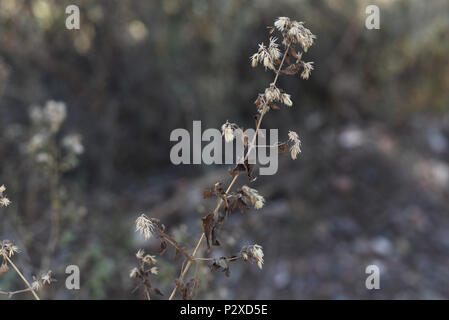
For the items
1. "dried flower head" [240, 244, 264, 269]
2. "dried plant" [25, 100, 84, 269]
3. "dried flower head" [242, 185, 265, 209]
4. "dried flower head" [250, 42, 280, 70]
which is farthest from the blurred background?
"dried flower head" [250, 42, 280, 70]

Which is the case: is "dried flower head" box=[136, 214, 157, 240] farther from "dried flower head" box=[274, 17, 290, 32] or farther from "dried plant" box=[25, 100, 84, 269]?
"dried plant" box=[25, 100, 84, 269]

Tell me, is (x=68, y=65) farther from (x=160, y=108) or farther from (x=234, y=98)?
(x=234, y=98)

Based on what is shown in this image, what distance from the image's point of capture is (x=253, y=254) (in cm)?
144

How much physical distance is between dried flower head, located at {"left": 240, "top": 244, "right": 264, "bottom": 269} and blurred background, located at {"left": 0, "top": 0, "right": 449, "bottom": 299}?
5.54ft

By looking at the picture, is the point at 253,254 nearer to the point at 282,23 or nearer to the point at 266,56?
the point at 266,56

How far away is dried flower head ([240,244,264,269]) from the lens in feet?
4.66

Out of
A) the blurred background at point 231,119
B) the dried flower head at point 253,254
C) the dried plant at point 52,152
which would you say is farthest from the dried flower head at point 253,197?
the blurred background at point 231,119

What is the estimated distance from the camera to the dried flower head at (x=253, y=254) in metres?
1.42

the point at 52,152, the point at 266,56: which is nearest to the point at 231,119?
the point at 52,152

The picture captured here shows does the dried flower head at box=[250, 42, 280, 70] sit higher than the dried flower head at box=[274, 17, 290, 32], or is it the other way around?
the dried flower head at box=[274, 17, 290, 32]

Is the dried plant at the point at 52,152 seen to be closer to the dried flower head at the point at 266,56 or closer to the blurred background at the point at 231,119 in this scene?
the blurred background at the point at 231,119

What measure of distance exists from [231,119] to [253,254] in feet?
9.29

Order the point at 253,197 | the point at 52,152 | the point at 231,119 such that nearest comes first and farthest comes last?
the point at 253,197 → the point at 52,152 → the point at 231,119
